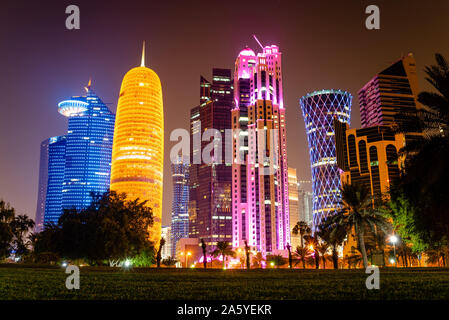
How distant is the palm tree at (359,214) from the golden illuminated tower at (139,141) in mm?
A: 137847

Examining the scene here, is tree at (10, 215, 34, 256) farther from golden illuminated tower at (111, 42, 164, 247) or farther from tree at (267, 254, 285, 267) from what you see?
golden illuminated tower at (111, 42, 164, 247)

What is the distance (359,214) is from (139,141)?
470 feet

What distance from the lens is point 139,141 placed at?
178625 millimetres

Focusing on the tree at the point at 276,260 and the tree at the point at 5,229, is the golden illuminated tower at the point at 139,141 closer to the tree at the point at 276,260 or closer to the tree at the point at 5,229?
the tree at the point at 276,260

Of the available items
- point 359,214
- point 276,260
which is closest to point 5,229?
point 359,214

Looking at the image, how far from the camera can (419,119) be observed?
23.3m

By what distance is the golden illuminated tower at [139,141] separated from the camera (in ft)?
586

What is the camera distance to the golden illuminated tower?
179 meters

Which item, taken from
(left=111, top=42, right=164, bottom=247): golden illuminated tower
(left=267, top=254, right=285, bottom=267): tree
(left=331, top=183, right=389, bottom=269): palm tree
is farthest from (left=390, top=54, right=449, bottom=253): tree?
(left=111, top=42, right=164, bottom=247): golden illuminated tower

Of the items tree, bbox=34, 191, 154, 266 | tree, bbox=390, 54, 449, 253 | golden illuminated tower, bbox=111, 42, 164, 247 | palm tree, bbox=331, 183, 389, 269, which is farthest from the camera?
golden illuminated tower, bbox=111, 42, 164, 247

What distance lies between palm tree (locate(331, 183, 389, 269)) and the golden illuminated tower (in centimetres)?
13785

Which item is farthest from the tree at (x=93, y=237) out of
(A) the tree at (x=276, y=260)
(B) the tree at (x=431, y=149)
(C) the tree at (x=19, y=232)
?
(A) the tree at (x=276, y=260)

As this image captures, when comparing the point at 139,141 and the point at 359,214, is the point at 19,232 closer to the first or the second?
the point at 359,214
